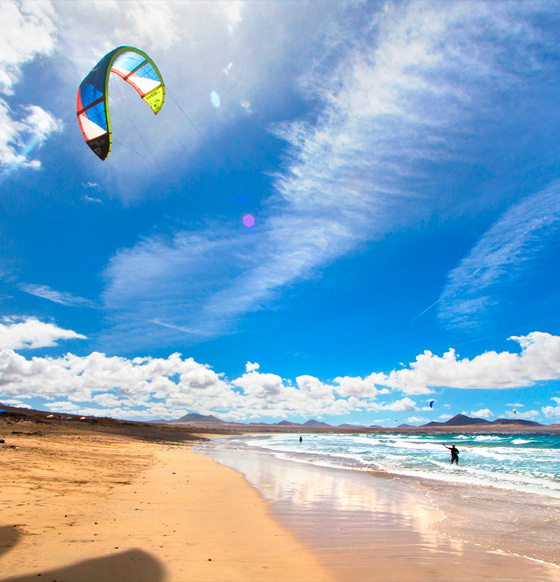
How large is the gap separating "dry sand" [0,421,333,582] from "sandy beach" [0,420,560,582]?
0.02 metres

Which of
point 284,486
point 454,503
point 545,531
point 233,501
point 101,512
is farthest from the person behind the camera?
point 284,486

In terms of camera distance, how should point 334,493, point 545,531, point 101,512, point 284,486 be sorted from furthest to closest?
point 284,486, point 334,493, point 545,531, point 101,512

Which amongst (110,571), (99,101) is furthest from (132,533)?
(99,101)

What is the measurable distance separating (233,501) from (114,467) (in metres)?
5.93

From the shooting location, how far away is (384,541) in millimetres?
6199

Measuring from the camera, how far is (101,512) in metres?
6.49

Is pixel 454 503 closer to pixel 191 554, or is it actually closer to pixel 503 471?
pixel 191 554

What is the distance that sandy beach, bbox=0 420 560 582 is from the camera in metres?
4.36

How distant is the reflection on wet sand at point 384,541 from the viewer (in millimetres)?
4945

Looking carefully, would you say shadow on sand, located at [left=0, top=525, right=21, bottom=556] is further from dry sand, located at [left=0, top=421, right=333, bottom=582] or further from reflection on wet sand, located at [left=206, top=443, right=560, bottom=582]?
reflection on wet sand, located at [left=206, top=443, right=560, bottom=582]

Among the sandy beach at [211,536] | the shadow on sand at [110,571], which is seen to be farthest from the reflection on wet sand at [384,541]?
the shadow on sand at [110,571]

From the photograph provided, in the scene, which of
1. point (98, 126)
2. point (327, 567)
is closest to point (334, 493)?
point (327, 567)

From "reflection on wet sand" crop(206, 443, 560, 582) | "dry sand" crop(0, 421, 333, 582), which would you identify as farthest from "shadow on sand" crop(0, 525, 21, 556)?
"reflection on wet sand" crop(206, 443, 560, 582)

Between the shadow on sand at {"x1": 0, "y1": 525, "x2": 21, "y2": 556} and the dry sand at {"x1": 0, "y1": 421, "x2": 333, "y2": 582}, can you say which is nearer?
the dry sand at {"x1": 0, "y1": 421, "x2": 333, "y2": 582}
